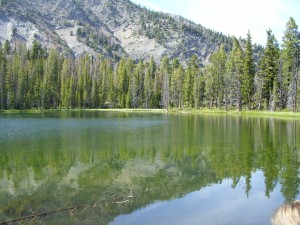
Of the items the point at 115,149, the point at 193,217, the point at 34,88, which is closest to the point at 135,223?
the point at 193,217

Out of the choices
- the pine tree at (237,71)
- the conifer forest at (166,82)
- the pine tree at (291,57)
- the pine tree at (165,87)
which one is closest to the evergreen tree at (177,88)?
the conifer forest at (166,82)

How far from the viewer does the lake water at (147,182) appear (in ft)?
43.4

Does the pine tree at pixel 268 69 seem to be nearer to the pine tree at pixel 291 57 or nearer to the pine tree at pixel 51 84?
the pine tree at pixel 291 57

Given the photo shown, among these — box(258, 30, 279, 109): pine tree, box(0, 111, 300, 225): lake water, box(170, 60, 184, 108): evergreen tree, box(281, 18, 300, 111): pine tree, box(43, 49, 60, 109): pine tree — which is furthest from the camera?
box(43, 49, 60, 109): pine tree

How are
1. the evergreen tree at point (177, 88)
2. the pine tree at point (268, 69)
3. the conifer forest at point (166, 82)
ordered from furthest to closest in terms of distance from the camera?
the evergreen tree at point (177, 88)
the pine tree at point (268, 69)
the conifer forest at point (166, 82)

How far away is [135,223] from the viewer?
12289 mm

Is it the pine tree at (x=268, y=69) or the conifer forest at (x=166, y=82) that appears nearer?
the conifer forest at (x=166, y=82)

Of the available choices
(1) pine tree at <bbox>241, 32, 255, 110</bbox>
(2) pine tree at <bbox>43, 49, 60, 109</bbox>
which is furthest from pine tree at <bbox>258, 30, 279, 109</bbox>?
(2) pine tree at <bbox>43, 49, 60, 109</bbox>

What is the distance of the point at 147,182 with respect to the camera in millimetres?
18062

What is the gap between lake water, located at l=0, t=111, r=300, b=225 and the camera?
43.4 feet

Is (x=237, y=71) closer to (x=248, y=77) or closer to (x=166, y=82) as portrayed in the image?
(x=248, y=77)

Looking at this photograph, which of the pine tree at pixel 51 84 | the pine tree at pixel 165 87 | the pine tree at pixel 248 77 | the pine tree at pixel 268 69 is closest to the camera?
the pine tree at pixel 268 69

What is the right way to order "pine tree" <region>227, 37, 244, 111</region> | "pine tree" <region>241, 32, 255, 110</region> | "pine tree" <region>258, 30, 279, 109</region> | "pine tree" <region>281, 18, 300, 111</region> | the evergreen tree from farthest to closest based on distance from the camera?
1. the evergreen tree
2. "pine tree" <region>227, 37, 244, 111</region>
3. "pine tree" <region>241, 32, 255, 110</region>
4. "pine tree" <region>258, 30, 279, 109</region>
5. "pine tree" <region>281, 18, 300, 111</region>

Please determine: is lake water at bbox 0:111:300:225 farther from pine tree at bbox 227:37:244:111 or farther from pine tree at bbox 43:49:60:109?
pine tree at bbox 43:49:60:109
